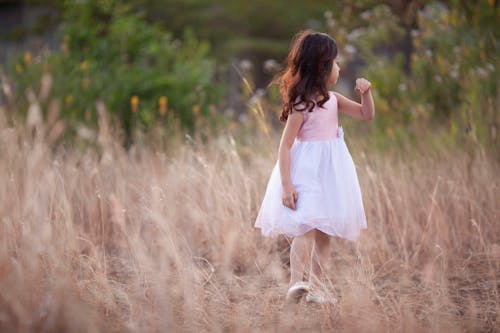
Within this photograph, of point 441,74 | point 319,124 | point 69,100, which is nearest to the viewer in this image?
point 319,124

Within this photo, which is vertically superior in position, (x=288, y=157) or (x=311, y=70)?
(x=311, y=70)

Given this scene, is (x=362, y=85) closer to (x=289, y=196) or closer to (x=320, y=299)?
(x=289, y=196)

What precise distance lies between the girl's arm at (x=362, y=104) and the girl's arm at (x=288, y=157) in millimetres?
312

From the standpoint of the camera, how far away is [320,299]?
9.68 ft

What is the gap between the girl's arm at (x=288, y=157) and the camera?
2.99 meters

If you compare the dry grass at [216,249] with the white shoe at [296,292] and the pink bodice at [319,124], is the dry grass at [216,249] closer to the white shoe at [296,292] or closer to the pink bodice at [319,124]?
the white shoe at [296,292]

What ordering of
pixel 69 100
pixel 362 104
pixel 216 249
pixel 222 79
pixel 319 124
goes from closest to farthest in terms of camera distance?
pixel 319 124 < pixel 362 104 < pixel 216 249 < pixel 69 100 < pixel 222 79

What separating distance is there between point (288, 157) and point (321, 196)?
0.24m

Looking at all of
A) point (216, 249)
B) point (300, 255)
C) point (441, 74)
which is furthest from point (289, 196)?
point (441, 74)

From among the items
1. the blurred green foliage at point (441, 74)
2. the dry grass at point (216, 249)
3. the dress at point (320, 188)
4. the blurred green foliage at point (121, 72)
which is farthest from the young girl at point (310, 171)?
the blurred green foliage at point (121, 72)

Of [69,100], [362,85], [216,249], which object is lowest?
[216,249]

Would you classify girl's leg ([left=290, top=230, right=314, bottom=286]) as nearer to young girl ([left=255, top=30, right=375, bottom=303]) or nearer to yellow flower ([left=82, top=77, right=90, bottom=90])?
young girl ([left=255, top=30, right=375, bottom=303])

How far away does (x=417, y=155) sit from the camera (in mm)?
4957

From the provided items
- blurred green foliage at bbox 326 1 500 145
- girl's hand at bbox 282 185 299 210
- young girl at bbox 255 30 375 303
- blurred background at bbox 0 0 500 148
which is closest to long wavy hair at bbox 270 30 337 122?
young girl at bbox 255 30 375 303
